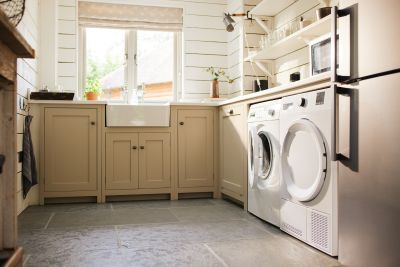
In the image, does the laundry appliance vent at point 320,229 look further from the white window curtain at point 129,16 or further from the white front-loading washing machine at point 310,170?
the white window curtain at point 129,16

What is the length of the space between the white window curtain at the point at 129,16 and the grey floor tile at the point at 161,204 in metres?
1.99

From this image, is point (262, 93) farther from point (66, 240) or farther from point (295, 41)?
point (66, 240)

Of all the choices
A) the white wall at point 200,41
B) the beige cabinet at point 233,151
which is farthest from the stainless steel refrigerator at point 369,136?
the white wall at point 200,41

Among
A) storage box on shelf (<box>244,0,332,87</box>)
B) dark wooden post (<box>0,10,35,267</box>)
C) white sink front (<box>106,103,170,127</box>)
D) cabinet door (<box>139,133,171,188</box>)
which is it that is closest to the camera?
dark wooden post (<box>0,10,35,267</box>)

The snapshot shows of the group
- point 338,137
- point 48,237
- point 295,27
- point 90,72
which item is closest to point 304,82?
point 338,137

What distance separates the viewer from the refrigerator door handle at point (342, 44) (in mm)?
1846

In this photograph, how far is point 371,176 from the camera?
1694mm

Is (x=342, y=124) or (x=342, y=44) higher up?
(x=342, y=44)

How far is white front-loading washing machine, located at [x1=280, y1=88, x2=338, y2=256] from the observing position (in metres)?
2.01

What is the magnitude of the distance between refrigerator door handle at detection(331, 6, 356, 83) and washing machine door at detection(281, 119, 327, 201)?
349 millimetres

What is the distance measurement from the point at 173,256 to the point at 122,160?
6.12ft

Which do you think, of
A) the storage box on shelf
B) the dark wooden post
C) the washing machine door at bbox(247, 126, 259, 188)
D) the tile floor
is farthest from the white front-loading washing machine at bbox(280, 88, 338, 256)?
the dark wooden post

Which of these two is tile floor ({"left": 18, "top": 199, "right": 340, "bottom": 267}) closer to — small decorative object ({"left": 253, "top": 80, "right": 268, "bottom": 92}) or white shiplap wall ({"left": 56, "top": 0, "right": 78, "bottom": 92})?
small decorative object ({"left": 253, "top": 80, "right": 268, "bottom": 92})

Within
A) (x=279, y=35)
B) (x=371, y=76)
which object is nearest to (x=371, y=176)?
(x=371, y=76)
